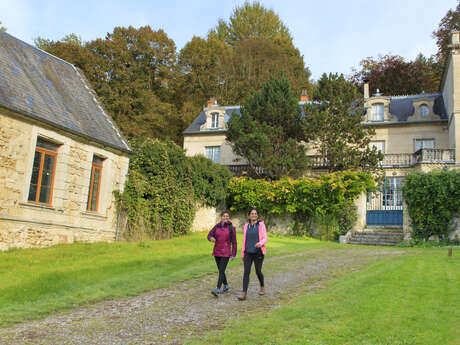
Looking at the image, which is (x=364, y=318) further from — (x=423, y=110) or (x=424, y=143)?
(x=423, y=110)

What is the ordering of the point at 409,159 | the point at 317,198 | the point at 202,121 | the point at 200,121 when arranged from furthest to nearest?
the point at 200,121, the point at 202,121, the point at 409,159, the point at 317,198

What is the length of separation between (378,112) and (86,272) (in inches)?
847

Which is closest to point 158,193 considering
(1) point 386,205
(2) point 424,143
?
(1) point 386,205

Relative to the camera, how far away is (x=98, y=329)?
4797 mm

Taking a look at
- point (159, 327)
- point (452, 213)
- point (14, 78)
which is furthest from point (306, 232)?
point (159, 327)

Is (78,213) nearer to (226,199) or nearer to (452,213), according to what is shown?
(226,199)

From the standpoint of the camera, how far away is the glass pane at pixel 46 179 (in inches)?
447

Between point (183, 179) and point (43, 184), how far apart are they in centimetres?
550

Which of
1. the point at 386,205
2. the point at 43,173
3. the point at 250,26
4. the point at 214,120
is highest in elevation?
the point at 250,26

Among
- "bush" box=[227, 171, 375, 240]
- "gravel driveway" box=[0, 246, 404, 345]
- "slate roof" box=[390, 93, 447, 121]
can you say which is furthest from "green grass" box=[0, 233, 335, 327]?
"slate roof" box=[390, 93, 447, 121]

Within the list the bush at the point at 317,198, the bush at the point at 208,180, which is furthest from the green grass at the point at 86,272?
the bush at the point at 317,198

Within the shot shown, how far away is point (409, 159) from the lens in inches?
864

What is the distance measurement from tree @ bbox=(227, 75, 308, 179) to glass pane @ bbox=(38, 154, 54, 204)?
402 inches

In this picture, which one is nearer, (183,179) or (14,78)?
(14,78)
